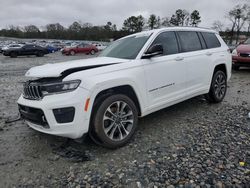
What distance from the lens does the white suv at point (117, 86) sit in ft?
8.93

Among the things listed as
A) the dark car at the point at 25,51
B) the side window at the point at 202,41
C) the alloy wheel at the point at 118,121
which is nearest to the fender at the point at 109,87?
the alloy wheel at the point at 118,121

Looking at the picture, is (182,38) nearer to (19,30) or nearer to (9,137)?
(9,137)

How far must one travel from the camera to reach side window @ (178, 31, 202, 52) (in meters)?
4.19

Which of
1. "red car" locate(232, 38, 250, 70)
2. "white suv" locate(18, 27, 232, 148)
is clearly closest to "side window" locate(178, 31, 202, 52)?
"white suv" locate(18, 27, 232, 148)

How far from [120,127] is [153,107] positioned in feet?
2.39

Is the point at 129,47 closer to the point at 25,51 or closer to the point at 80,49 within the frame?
the point at 25,51

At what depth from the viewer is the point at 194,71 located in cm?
425

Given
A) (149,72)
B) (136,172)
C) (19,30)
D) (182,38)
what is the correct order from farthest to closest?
(19,30)
(182,38)
(149,72)
(136,172)

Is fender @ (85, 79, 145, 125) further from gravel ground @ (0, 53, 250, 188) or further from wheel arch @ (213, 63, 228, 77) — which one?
wheel arch @ (213, 63, 228, 77)

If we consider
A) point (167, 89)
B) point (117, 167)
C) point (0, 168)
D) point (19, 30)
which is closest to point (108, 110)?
point (117, 167)

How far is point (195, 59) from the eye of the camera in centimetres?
425

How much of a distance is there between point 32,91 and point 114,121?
1232 millimetres

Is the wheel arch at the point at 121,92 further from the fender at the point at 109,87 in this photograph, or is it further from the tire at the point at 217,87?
the tire at the point at 217,87

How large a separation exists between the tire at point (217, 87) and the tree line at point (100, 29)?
68267 millimetres
